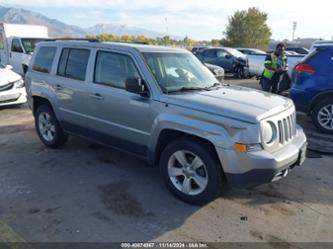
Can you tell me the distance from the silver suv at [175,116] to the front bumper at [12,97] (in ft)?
12.3

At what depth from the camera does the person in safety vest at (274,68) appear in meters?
9.99

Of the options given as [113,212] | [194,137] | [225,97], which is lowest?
[113,212]

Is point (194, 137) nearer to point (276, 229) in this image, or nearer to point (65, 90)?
point (276, 229)

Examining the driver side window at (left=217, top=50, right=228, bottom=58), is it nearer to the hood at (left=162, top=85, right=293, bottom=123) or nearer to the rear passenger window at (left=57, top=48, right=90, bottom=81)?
the rear passenger window at (left=57, top=48, right=90, bottom=81)

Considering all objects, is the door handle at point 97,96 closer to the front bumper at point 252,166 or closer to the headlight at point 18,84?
the front bumper at point 252,166

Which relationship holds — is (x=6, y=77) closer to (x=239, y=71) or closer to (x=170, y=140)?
(x=170, y=140)

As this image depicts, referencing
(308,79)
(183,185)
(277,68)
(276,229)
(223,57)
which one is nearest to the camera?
(276,229)

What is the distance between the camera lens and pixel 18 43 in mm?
15688

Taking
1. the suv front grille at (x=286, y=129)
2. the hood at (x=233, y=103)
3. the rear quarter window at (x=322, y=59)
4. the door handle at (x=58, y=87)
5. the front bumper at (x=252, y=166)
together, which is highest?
the rear quarter window at (x=322, y=59)

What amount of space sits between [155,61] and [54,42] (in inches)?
89.1

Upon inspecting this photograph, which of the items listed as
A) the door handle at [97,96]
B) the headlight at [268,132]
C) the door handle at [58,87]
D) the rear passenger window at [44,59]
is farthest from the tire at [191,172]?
the rear passenger window at [44,59]

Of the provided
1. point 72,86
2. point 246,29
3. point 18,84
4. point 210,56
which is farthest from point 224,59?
point 246,29

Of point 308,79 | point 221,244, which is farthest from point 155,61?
point 308,79

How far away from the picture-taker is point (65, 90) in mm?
5449
